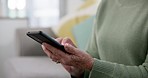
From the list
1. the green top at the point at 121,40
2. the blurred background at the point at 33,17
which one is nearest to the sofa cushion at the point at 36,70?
the blurred background at the point at 33,17

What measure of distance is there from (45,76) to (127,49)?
3.05ft

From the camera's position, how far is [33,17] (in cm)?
330

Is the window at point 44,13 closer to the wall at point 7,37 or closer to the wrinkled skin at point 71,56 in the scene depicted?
the wall at point 7,37

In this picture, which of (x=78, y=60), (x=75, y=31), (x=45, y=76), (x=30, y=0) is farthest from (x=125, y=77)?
(x=30, y=0)

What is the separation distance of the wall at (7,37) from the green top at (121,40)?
6.08ft

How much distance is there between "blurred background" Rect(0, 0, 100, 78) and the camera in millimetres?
2547

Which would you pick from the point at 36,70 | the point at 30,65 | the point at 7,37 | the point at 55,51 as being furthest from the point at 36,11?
the point at 55,51

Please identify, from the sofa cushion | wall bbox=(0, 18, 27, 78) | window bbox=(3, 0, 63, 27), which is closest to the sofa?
the sofa cushion

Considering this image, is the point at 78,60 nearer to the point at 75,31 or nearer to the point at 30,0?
the point at 75,31

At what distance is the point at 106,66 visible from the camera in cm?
93

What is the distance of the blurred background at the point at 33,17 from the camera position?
2547mm

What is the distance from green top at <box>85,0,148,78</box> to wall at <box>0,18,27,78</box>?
1854mm

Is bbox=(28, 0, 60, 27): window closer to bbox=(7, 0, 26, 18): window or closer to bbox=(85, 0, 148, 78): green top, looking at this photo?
bbox=(7, 0, 26, 18): window

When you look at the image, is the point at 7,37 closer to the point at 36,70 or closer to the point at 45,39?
the point at 36,70
